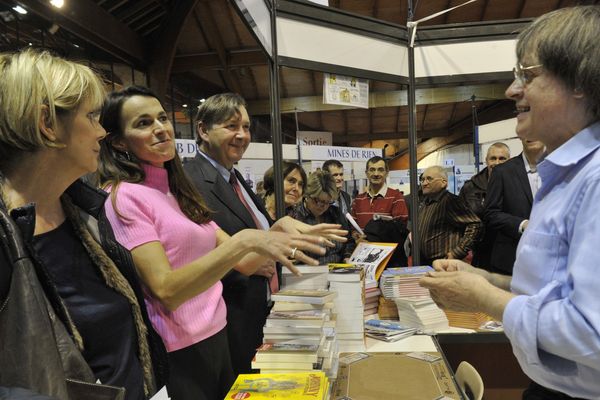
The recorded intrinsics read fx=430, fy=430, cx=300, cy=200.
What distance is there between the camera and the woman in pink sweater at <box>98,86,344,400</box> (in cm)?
130

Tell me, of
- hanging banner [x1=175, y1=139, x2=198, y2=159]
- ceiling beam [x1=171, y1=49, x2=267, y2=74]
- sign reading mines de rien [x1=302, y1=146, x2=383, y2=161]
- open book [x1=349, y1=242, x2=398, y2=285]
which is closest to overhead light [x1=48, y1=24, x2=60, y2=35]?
hanging banner [x1=175, y1=139, x2=198, y2=159]

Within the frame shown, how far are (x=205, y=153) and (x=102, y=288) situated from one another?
1.08 meters

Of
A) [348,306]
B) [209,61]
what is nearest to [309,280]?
[348,306]

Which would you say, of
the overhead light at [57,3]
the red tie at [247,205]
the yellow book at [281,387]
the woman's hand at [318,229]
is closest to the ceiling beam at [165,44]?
the overhead light at [57,3]

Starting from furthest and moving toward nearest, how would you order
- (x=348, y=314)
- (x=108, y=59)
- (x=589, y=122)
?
(x=108, y=59)
(x=348, y=314)
(x=589, y=122)

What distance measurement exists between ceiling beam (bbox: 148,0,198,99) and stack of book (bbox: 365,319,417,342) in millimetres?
6220

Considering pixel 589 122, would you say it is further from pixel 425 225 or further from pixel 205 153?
pixel 425 225

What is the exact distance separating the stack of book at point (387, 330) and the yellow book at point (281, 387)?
870 mm

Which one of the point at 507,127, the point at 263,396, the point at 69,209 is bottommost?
the point at 263,396

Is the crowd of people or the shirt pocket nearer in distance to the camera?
the crowd of people

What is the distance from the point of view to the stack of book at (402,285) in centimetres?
236

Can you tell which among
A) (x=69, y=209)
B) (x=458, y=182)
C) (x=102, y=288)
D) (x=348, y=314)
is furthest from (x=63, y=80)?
(x=458, y=182)

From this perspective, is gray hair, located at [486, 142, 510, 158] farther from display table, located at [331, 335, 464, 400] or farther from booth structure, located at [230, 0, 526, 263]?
display table, located at [331, 335, 464, 400]

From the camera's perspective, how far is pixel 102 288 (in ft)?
3.60
